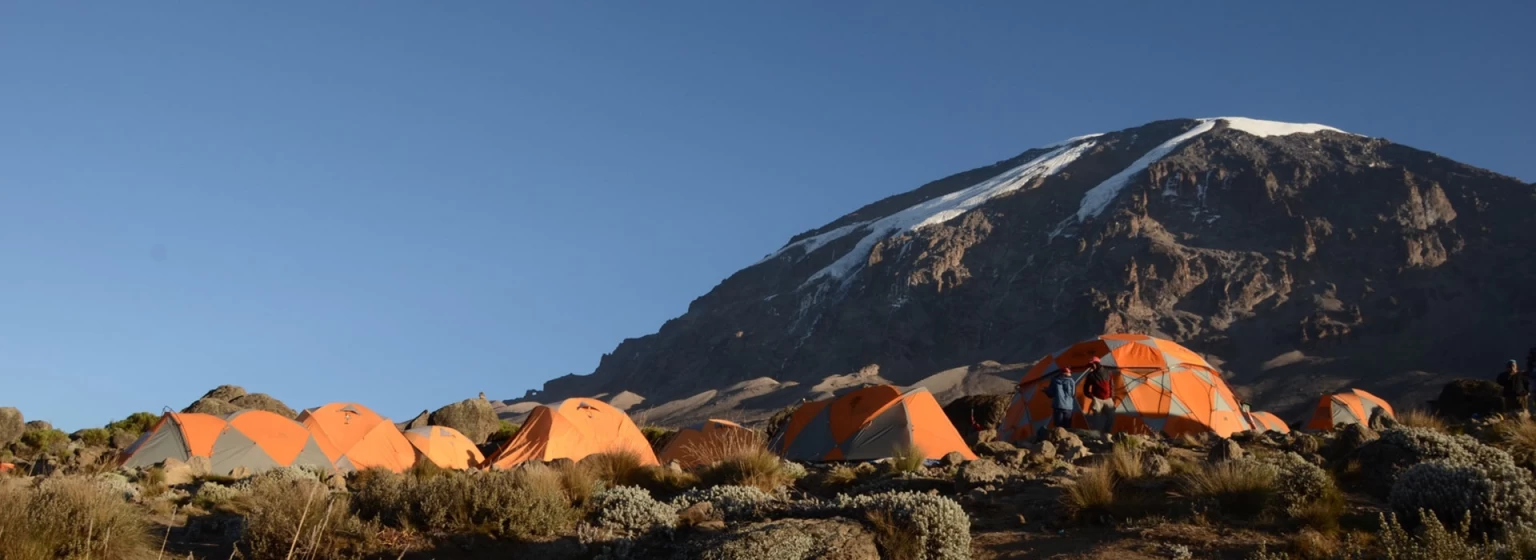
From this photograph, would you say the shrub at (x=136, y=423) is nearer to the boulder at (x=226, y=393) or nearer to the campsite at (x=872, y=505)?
the boulder at (x=226, y=393)

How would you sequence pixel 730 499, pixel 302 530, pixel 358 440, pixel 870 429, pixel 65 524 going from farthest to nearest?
pixel 358 440 < pixel 870 429 < pixel 730 499 < pixel 302 530 < pixel 65 524

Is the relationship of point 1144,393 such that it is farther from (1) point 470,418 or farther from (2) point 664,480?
A: (1) point 470,418

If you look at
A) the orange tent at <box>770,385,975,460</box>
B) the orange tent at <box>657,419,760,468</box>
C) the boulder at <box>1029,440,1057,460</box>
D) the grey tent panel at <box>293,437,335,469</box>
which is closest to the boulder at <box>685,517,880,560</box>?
the boulder at <box>1029,440,1057,460</box>

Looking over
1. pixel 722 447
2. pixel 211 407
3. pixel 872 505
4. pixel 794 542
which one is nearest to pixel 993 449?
pixel 722 447

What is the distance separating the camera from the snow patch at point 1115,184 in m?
167

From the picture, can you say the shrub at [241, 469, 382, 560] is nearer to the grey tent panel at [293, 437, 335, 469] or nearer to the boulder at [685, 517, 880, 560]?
the boulder at [685, 517, 880, 560]

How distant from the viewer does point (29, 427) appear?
113ft

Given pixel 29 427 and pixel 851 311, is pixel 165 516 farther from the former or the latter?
pixel 851 311

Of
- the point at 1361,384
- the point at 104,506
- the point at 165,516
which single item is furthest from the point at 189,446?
the point at 1361,384

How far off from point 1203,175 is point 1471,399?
14198 cm

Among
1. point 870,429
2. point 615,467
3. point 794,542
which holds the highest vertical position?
point 615,467

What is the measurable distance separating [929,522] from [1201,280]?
462 ft

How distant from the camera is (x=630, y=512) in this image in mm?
10250

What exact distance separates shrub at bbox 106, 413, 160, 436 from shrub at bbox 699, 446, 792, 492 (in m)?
26.1
